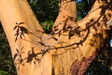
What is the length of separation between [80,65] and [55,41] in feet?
1.07

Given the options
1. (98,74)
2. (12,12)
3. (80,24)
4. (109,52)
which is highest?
(12,12)

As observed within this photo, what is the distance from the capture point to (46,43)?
7.00 feet

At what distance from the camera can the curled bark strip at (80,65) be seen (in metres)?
2.02

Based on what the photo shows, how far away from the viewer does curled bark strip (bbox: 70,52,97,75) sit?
79.6 inches

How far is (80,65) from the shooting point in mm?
2055

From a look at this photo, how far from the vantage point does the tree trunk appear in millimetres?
1992

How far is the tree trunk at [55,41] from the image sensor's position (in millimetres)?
1992

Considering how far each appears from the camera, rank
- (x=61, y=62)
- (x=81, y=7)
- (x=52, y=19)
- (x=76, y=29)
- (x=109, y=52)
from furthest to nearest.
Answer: (x=81, y=7), (x=109, y=52), (x=52, y=19), (x=76, y=29), (x=61, y=62)

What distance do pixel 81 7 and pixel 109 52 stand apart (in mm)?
1419

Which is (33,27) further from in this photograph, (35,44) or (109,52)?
(109,52)

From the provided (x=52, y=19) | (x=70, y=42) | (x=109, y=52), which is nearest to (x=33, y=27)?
(x=70, y=42)

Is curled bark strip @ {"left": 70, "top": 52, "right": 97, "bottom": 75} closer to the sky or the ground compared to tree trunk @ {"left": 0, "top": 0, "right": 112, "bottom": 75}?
closer to the ground

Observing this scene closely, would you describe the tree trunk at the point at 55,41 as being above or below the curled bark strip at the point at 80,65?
above

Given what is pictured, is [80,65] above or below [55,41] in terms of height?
below
